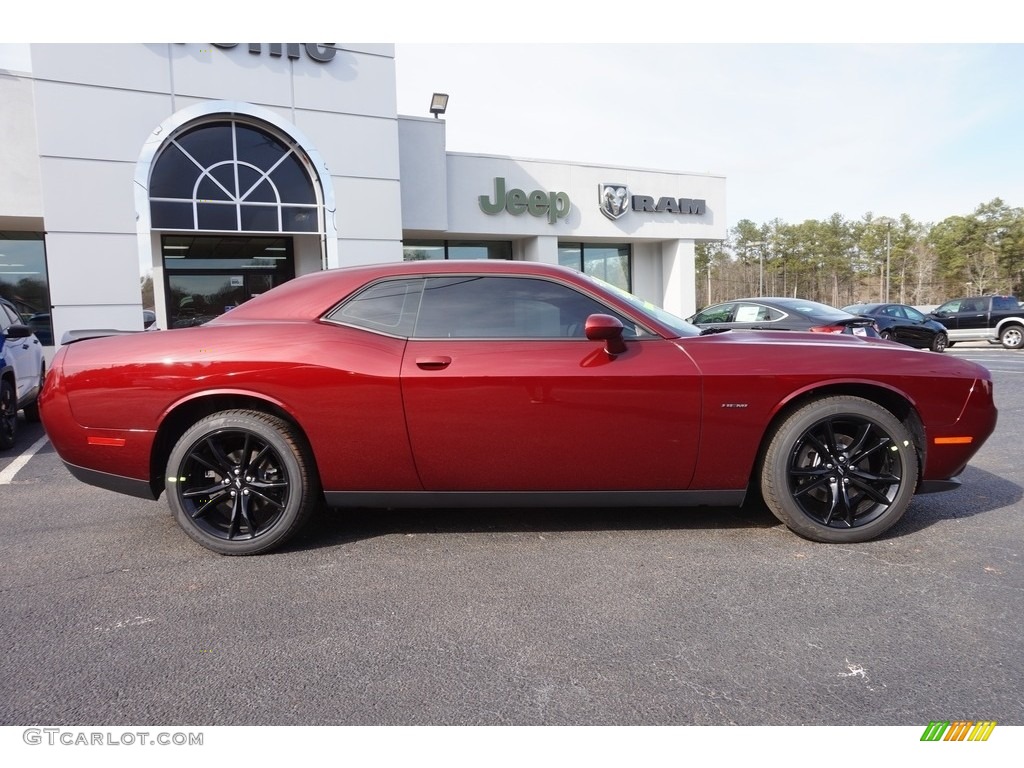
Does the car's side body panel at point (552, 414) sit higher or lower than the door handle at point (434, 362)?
lower

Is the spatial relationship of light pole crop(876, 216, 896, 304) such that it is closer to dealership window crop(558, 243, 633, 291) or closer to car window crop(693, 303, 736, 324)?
dealership window crop(558, 243, 633, 291)

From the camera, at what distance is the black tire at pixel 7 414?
20.0ft

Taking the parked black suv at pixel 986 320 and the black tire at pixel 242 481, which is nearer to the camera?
the black tire at pixel 242 481

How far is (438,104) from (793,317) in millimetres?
11293

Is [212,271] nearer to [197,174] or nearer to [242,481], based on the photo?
[197,174]

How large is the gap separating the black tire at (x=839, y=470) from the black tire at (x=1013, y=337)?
63.9ft

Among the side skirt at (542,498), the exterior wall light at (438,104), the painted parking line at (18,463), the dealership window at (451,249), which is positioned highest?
the exterior wall light at (438,104)

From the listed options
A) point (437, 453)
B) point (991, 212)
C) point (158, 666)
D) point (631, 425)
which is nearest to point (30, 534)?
point (158, 666)

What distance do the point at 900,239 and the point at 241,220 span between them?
76.0 m

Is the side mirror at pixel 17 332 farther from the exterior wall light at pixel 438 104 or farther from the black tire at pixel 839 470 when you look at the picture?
the exterior wall light at pixel 438 104

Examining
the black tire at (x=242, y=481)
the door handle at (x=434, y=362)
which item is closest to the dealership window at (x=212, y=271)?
the black tire at (x=242, y=481)

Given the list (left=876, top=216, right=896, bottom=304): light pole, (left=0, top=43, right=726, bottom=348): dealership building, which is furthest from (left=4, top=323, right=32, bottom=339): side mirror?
(left=876, top=216, right=896, bottom=304): light pole

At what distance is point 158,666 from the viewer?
7.20ft

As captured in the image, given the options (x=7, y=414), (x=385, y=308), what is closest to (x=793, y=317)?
(x=385, y=308)
